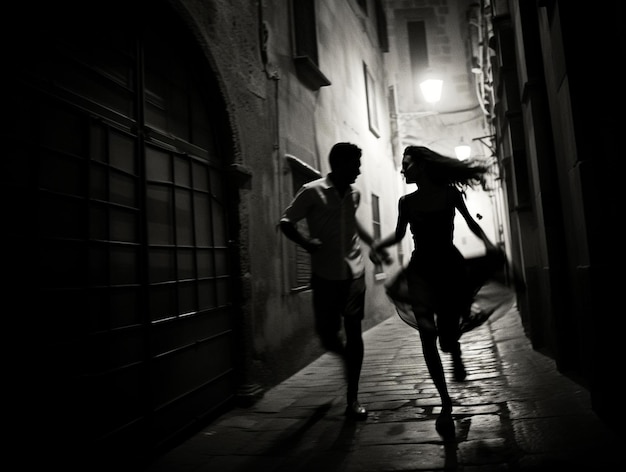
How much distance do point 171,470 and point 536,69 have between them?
176 inches

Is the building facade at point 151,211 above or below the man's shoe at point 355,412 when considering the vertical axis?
above

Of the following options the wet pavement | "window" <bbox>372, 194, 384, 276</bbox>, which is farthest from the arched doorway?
"window" <bbox>372, 194, 384, 276</bbox>

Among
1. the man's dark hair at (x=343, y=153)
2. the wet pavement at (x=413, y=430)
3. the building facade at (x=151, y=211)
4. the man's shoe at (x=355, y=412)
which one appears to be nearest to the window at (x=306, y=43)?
the building facade at (x=151, y=211)

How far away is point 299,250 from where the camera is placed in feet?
21.1

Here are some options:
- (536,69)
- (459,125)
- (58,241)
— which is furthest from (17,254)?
(459,125)

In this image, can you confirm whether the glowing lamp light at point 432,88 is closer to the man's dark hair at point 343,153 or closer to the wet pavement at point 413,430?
the wet pavement at point 413,430

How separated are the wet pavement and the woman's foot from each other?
0.04m

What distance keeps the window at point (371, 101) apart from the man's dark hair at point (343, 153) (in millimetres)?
7698

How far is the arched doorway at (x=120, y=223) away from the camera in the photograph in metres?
2.48

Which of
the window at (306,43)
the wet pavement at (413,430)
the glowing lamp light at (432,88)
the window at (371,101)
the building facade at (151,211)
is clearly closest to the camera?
the building facade at (151,211)

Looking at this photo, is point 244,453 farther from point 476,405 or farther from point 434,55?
point 434,55

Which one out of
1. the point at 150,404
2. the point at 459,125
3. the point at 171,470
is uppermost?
the point at 459,125

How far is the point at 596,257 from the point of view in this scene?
3084mm

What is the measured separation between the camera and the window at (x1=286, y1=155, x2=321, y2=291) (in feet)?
20.1
